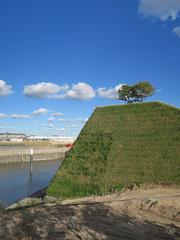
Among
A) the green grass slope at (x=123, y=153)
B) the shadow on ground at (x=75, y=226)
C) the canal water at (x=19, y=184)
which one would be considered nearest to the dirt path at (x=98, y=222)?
the shadow on ground at (x=75, y=226)

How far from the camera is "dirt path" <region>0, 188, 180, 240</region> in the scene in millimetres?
7676

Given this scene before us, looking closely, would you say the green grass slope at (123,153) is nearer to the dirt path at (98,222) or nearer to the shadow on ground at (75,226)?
the dirt path at (98,222)

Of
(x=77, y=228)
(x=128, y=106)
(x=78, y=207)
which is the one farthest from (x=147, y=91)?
(x=77, y=228)

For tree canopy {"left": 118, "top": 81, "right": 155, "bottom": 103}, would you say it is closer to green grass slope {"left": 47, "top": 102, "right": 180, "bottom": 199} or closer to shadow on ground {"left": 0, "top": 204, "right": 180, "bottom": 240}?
green grass slope {"left": 47, "top": 102, "right": 180, "bottom": 199}

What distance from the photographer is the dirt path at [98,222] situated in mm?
7676

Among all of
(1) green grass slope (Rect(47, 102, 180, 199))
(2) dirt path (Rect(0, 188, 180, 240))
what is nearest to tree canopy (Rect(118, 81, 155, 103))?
(1) green grass slope (Rect(47, 102, 180, 199))

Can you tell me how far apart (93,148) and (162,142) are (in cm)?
507

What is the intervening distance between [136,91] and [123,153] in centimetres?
1207

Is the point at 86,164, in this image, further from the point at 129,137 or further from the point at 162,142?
the point at 162,142

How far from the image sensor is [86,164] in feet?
65.8

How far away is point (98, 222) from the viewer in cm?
891

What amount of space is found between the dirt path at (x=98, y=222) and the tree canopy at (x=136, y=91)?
62.9 ft

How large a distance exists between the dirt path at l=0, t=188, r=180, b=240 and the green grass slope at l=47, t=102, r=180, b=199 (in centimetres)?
567

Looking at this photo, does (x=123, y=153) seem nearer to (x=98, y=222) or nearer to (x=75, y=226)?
(x=98, y=222)
